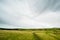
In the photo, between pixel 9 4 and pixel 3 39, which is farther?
pixel 9 4

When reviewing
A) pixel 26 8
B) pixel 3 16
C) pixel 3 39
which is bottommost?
pixel 3 39

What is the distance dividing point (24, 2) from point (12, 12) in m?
0.19

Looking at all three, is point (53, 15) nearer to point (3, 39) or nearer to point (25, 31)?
point (25, 31)

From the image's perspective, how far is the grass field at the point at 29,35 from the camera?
1181 mm

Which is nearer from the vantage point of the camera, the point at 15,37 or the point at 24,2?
the point at 15,37

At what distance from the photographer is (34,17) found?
1302 millimetres

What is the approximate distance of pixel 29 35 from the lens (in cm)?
120

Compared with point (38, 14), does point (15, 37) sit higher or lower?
lower

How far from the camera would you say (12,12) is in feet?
4.20

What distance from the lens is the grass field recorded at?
3.87 feet

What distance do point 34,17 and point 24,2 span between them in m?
0.22

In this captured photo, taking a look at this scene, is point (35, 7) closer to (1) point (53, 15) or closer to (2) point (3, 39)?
(1) point (53, 15)

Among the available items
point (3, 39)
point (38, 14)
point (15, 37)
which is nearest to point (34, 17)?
point (38, 14)

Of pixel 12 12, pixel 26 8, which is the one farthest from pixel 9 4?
pixel 26 8
